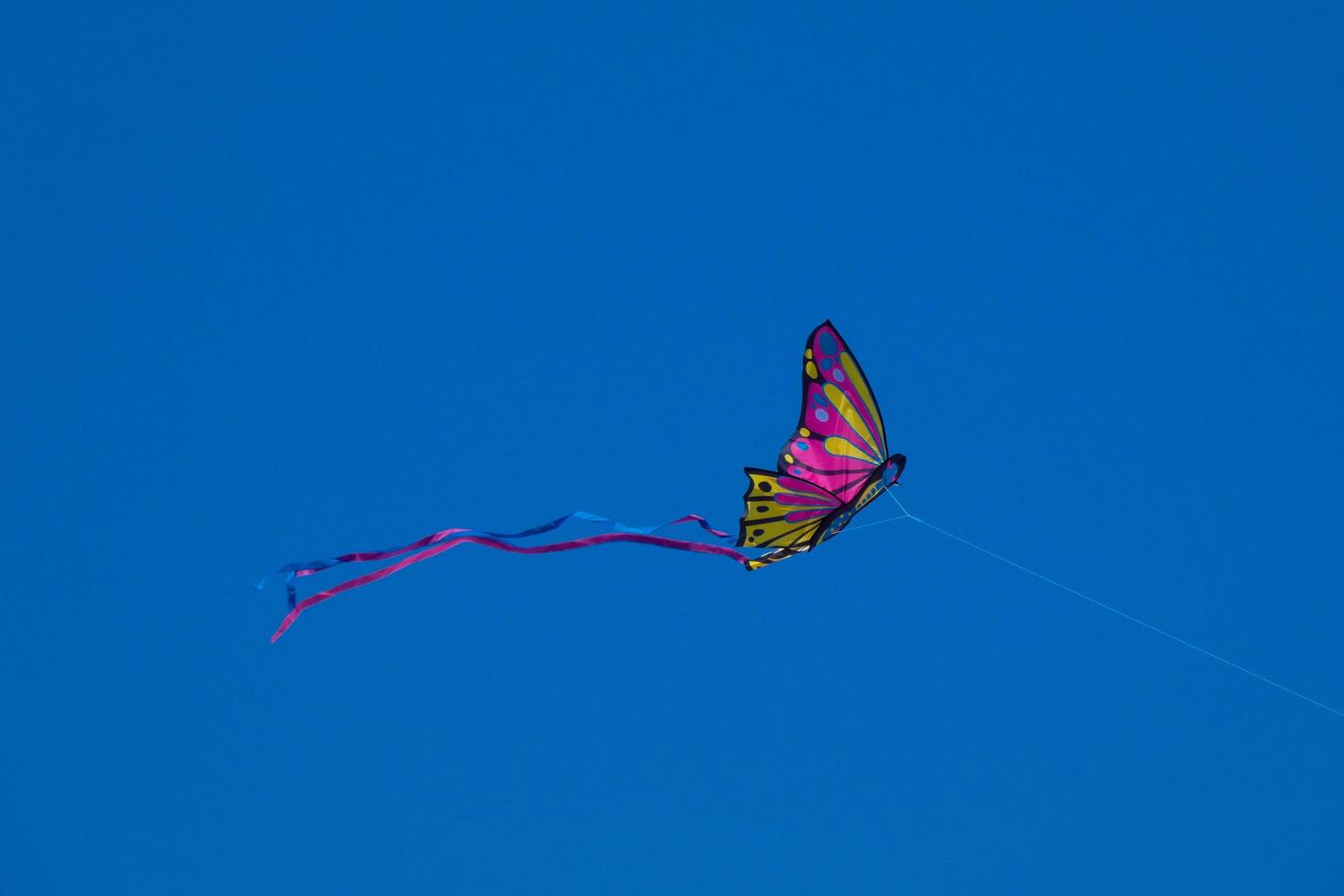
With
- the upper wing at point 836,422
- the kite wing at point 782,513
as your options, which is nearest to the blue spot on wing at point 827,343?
the upper wing at point 836,422

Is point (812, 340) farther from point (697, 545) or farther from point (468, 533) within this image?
point (468, 533)

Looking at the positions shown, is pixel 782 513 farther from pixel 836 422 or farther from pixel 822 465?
pixel 836 422

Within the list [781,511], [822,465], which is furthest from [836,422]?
[781,511]

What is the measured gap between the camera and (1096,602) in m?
9.55

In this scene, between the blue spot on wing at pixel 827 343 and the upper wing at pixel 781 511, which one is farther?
the blue spot on wing at pixel 827 343

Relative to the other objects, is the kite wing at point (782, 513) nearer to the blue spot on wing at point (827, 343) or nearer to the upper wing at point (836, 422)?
the upper wing at point (836, 422)

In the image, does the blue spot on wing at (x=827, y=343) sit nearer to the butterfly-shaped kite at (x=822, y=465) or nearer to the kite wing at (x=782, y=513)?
the butterfly-shaped kite at (x=822, y=465)

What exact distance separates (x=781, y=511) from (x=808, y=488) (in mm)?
205

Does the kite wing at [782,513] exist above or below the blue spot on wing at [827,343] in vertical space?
below

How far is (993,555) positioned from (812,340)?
309cm

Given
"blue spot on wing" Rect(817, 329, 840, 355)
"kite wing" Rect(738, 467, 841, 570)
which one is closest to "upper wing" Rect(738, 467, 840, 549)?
"kite wing" Rect(738, 467, 841, 570)

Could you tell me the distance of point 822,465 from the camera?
6.99 meters

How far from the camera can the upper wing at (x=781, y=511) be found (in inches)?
268

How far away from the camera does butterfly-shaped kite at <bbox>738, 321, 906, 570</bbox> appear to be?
6.83 metres
